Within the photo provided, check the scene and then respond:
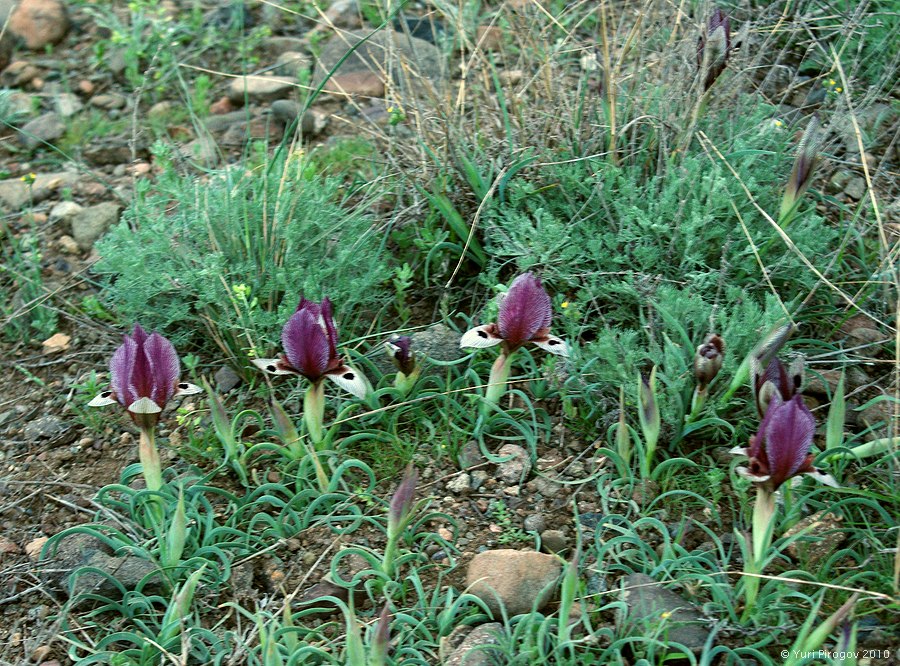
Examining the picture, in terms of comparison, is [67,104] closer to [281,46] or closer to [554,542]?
[281,46]

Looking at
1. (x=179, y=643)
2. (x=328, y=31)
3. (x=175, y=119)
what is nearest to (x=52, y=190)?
(x=175, y=119)

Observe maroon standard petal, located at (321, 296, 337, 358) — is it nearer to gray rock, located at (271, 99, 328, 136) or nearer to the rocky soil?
the rocky soil

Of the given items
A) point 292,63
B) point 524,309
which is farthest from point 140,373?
point 292,63

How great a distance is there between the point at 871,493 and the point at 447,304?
1.25m

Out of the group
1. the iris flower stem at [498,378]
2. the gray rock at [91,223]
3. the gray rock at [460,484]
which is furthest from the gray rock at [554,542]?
the gray rock at [91,223]

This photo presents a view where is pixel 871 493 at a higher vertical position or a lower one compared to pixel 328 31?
lower

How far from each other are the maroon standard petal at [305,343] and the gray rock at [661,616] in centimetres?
86

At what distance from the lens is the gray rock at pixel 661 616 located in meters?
1.95

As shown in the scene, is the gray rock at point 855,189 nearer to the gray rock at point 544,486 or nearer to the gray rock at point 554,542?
the gray rock at point 544,486

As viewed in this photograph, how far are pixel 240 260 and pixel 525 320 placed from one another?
0.94 m

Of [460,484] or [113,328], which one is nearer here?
[460,484]

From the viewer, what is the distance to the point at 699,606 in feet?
6.66

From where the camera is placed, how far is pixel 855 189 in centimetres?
307

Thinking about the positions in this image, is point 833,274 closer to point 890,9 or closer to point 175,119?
point 890,9
